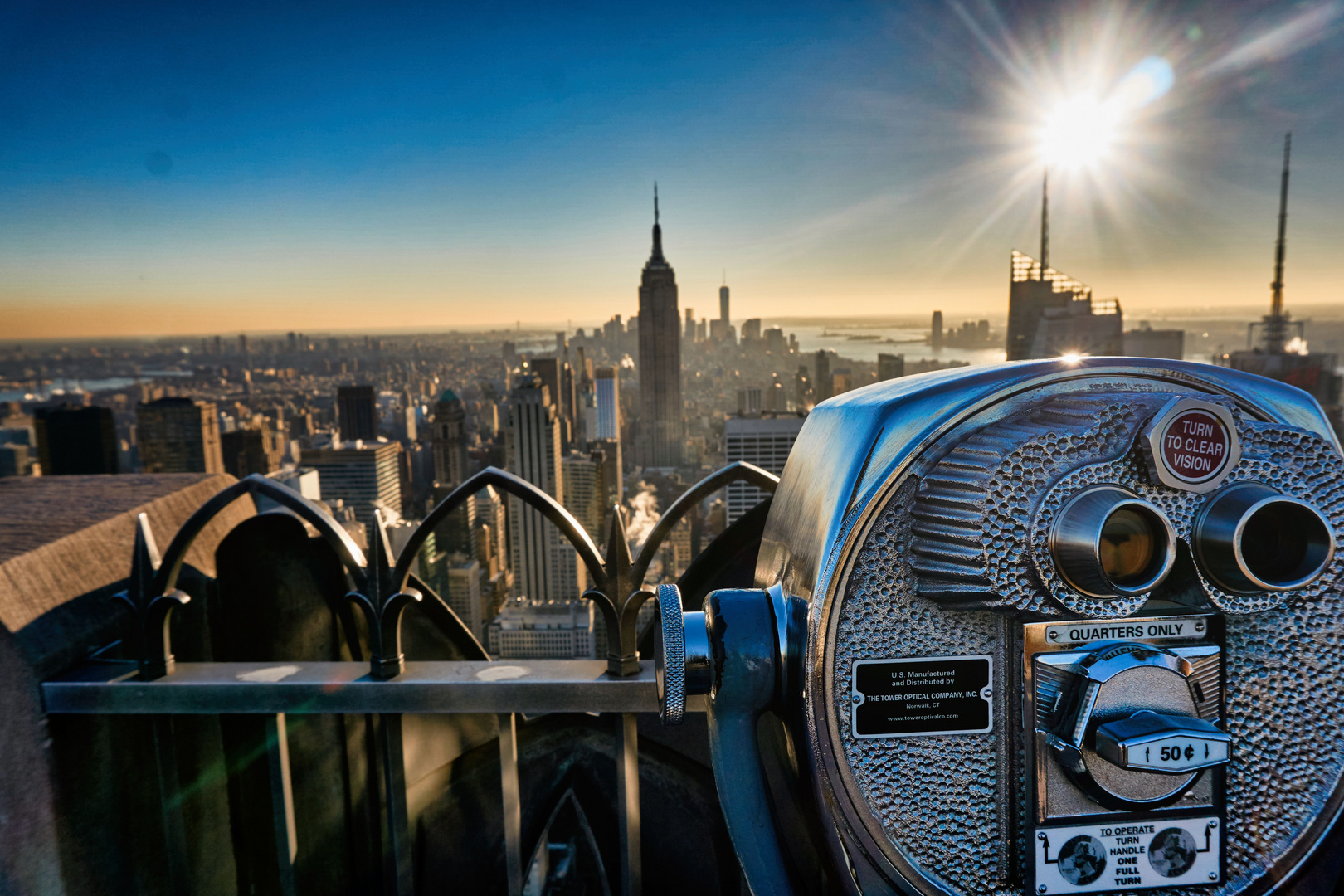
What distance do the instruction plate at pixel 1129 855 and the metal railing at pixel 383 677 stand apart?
83 cm

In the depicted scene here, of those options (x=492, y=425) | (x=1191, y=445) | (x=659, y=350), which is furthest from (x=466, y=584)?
(x=659, y=350)

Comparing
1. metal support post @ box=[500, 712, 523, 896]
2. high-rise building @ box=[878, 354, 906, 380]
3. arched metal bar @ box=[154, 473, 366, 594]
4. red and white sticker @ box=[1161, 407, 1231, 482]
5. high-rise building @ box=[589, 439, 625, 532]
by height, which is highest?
high-rise building @ box=[878, 354, 906, 380]

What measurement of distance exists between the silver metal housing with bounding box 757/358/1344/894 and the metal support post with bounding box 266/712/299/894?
140cm

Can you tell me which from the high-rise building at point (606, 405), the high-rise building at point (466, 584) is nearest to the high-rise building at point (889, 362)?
the high-rise building at point (466, 584)

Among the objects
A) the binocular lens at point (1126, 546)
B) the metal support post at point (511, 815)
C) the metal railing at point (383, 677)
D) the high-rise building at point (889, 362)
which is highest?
the high-rise building at point (889, 362)

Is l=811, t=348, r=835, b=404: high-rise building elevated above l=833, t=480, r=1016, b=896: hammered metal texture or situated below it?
above

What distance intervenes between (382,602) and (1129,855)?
1.42 meters

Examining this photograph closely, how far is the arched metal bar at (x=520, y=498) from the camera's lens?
1.69 meters

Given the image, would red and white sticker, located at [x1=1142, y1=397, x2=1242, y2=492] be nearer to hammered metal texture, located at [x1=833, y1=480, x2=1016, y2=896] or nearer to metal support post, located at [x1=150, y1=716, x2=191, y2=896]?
hammered metal texture, located at [x1=833, y1=480, x2=1016, y2=896]

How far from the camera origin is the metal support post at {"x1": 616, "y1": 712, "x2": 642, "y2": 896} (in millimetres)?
1731

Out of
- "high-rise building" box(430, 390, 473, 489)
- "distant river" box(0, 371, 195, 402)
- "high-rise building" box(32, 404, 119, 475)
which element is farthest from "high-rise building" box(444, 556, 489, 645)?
"high-rise building" box(430, 390, 473, 489)

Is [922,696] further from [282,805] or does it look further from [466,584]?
[466,584]

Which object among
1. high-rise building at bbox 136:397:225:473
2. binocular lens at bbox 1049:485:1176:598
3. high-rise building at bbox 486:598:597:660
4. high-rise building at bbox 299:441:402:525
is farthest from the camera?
high-rise building at bbox 136:397:225:473

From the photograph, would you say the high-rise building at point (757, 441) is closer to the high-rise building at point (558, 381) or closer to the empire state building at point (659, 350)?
the high-rise building at point (558, 381)
